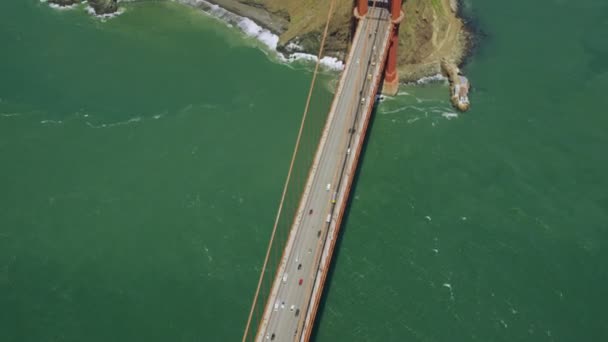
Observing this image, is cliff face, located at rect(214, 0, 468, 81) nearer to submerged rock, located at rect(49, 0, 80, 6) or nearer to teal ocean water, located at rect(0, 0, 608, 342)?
teal ocean water, located at rect(0, 0, 608, 342)

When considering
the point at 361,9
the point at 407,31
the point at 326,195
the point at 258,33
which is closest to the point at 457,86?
the point at 407,31

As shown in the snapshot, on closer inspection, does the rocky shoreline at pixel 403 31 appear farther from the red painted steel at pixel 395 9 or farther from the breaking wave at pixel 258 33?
the red painted steel at pixel 395 9

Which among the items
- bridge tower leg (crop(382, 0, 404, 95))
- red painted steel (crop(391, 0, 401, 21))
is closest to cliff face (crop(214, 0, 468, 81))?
bridge tower leg (crop(382, 0, 404, 95))

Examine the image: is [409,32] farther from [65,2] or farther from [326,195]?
[65,2]

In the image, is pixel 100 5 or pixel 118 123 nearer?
pixel 118 123

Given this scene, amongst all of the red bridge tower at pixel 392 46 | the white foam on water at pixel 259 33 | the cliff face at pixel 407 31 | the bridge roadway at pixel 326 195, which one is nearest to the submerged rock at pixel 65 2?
the white foam on water at pixel 259 33

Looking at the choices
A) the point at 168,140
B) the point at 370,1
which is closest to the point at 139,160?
A: the point at 168,140

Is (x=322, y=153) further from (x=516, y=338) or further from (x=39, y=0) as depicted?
(x=39, y=0)
